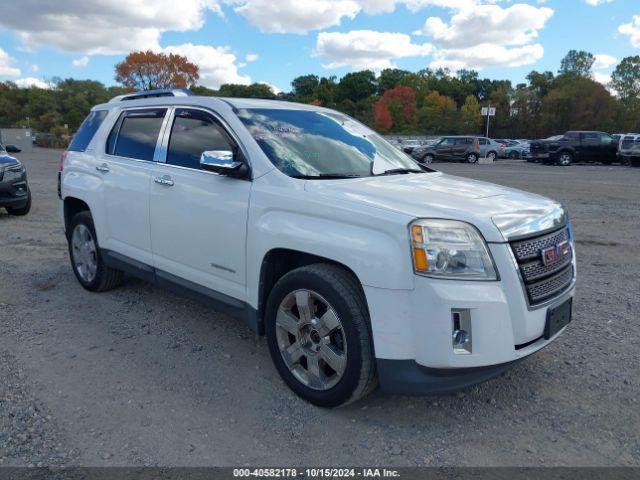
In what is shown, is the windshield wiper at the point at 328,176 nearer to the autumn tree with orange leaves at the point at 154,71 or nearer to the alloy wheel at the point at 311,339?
the alloy wheel at the point at 311,339

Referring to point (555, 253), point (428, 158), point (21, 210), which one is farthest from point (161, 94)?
point (428, 158)

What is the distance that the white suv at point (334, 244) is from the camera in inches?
106

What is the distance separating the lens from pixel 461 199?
10.2 feet

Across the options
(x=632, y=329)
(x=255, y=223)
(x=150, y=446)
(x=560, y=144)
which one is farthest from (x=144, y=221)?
(x=560, y=144)

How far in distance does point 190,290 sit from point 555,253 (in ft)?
8.19

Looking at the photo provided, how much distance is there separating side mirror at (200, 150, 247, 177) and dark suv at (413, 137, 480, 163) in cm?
2725

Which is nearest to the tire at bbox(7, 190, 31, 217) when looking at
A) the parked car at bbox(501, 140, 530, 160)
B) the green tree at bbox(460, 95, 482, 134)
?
the parked car at bbox(501, 140, 530, 160)

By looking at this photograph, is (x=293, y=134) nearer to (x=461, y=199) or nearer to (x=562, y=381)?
(x=461, y=199)

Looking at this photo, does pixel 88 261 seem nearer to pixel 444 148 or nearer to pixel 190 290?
pixel 190 290

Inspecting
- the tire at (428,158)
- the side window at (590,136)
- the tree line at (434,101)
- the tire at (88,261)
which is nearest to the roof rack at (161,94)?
the tire at (88,261)

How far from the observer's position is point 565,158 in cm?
2803

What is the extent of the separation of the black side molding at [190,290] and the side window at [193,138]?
884 millimetres

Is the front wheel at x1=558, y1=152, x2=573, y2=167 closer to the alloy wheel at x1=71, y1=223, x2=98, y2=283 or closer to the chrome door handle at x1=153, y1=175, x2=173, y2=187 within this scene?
the alloy wheel at x1=71, y1=223, x2=98, y2=283

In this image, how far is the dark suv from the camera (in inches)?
1176
